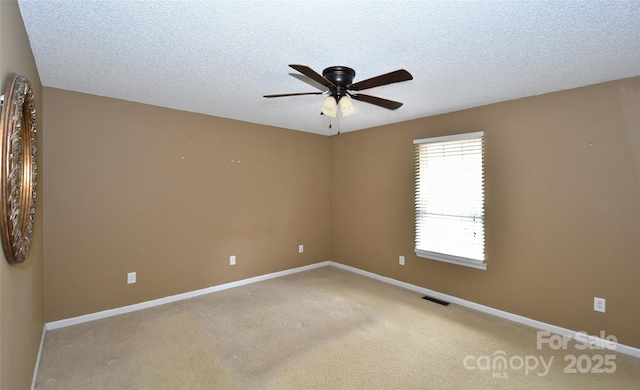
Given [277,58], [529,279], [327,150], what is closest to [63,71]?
[277,58]

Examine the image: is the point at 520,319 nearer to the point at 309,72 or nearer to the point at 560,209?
the point at 560,209

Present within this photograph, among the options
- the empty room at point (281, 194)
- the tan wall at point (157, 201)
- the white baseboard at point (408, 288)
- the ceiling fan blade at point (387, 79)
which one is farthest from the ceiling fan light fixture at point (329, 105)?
the white baseboard at point (408, 288)

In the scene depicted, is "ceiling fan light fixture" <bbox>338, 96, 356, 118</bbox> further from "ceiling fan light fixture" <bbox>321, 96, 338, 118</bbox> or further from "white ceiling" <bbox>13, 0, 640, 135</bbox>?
"white ceiling" <bbox>13, 0, 640, 135</bbox>

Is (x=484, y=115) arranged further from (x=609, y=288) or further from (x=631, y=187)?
(x=609, y=288)

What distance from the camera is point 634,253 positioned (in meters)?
2.43

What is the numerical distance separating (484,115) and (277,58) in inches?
96.4

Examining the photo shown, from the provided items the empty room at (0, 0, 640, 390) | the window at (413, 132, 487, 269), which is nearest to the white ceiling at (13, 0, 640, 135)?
the empty room at (0, 0, 640, 390)

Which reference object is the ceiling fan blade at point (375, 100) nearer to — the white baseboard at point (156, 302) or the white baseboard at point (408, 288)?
the white baseboard at point (408, 288)

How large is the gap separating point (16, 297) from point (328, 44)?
231 cm

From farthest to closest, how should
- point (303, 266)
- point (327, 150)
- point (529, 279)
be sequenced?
point (327, 150) < point (303, 266) < point (529, 279)

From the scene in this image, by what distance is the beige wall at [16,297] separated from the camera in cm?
125

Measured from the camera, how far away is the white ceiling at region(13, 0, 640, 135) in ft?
5.18

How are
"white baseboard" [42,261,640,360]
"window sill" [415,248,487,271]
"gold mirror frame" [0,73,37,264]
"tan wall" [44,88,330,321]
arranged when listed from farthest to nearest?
"window sill" [415,248,487,271] < "tan wall" [44,88,330,321] < "white baseboard" [42,261,640,360] < "gold mirror frame" [0,73,37,264]

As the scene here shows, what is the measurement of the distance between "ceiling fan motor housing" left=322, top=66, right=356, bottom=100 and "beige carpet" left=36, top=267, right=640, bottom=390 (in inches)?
82.3
